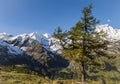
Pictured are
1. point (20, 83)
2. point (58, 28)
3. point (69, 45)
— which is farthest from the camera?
point (58, 28)

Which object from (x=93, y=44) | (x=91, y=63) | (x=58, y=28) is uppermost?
(x=58, y=28)

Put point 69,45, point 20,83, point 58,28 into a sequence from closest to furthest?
point 20,83
point 69,45
point 58,28

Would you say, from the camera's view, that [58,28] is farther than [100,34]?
Yes

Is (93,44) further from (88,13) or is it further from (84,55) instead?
(88,13)

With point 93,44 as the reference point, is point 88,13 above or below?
above

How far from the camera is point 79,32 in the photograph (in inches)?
1746

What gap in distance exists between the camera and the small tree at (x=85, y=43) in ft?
145

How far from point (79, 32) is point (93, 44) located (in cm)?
336

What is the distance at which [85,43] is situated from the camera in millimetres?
44750

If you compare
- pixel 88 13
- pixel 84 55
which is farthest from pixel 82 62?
pixel 88 13

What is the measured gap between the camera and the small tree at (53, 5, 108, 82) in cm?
4406

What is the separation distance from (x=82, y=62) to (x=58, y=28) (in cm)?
924

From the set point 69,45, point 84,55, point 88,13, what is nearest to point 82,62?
point 84,55

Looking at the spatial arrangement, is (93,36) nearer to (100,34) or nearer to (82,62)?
(100,34)
